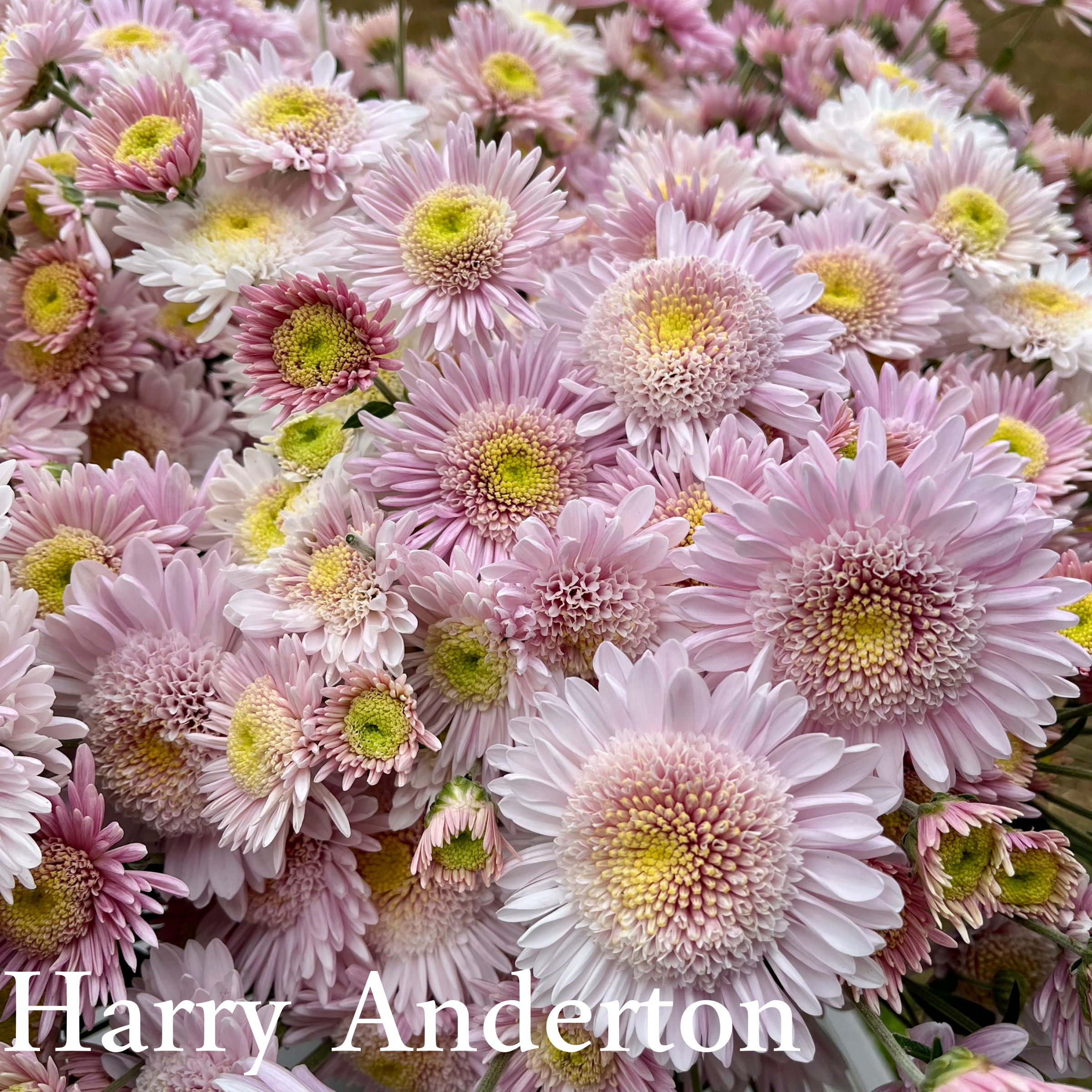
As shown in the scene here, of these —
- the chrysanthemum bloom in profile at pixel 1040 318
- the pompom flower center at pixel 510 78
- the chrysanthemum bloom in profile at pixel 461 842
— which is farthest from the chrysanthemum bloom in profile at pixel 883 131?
the chrysanthemum bloom in profile at pixel 461 842

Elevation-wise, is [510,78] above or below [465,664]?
above

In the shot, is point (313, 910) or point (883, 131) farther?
point (883, 131)

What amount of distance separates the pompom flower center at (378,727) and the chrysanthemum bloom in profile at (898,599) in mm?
148

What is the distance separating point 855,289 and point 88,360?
1.69 feet

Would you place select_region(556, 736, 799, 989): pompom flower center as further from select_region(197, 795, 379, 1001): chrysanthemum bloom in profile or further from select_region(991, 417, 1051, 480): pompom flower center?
select_region(991, 417, 1051, 480): pompom flower center

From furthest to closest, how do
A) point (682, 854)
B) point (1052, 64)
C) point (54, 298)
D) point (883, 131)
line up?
point (1052, 64)
point (883, 131)
point (54, 298)
point (682, 854)

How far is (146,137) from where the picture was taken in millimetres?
587

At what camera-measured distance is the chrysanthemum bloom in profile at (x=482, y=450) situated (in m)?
0.51

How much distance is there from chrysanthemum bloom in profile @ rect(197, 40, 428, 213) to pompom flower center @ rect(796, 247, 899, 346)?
290 millimetres

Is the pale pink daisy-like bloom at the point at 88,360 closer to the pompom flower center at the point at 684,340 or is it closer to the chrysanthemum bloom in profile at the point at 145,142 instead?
the chrysanthemum bloom in profile at the point at 145,142

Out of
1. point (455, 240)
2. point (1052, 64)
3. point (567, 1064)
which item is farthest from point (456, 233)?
point (1052, 64)

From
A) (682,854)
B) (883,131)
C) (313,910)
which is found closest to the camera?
(682,854)

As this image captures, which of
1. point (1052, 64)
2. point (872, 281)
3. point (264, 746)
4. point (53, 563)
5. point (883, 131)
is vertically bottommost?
point (264, 746)

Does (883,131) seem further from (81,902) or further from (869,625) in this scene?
(81,902)
